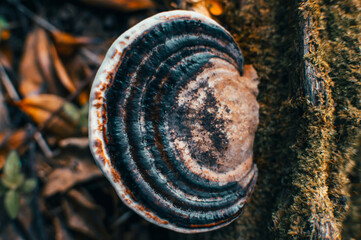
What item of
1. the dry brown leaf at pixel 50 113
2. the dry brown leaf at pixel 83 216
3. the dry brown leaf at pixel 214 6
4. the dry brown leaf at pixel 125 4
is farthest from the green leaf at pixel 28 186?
the dry brown leaf at pixel 214 6

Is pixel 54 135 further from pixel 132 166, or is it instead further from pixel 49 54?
pixel 132 166

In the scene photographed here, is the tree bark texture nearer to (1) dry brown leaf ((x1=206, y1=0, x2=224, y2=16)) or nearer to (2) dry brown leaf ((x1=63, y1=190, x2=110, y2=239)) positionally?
(1) dry brown leaf ((x1=206, y1=0, x2=224, y2=16))

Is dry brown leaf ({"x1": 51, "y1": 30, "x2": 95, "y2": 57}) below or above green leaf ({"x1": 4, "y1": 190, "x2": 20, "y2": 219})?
above

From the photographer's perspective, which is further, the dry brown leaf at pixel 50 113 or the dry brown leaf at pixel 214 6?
the dry brown leaf at pixel 50 113

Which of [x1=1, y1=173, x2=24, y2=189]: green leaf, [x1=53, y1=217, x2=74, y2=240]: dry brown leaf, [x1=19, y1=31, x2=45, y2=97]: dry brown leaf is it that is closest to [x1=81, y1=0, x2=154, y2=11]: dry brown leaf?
[x1=19, y1=31, x2=45, y2=97]: dry brown leaf

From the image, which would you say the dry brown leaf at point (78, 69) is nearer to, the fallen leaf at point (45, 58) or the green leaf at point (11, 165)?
the fallen leaf at point (45, 58)

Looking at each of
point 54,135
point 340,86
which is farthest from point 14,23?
point 340,86
